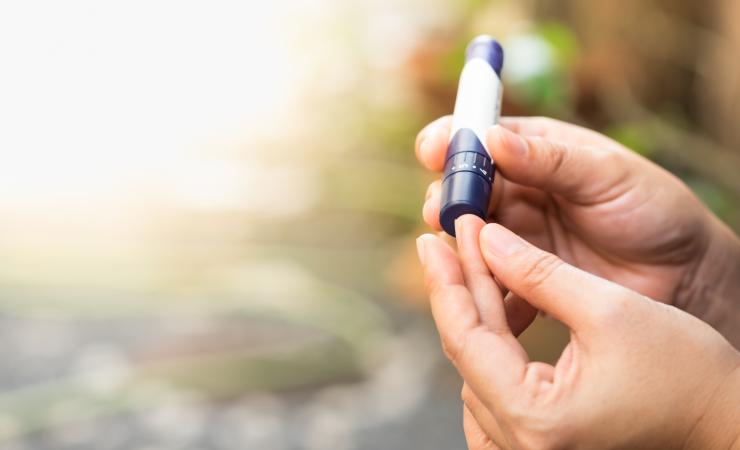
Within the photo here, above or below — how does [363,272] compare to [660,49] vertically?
below

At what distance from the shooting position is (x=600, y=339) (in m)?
0.57

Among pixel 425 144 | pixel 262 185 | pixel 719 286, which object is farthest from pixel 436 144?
pixel 262 185

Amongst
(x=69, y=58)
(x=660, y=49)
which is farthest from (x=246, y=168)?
(x=660, y=49)

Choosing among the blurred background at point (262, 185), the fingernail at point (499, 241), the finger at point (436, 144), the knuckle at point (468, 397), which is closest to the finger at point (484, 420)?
the knuckle at point (468, 397)

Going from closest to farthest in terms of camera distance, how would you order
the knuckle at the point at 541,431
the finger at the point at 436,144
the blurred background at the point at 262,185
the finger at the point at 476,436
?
the knuckle at the point at 541,431 → the finger at the point at 476,436 → the finger at the point at 436,144 → the blurred background at the point at 262,185

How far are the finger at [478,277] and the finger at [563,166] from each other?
0.09m

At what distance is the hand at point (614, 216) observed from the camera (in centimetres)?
78

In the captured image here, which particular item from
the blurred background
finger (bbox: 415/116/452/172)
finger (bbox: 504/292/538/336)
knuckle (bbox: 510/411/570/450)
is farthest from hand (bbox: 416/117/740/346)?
the blurred background

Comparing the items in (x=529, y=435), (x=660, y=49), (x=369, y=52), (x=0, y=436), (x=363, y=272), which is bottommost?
(x=529, y=435)

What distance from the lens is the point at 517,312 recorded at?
2.32 ft

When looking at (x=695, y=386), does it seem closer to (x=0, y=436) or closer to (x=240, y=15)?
(x=0, y=436)

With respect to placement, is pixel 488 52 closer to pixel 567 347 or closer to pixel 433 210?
pixel 433 210

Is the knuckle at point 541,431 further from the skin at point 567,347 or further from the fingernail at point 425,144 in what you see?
the fingernail at point 425,144

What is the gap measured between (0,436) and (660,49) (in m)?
1.44
